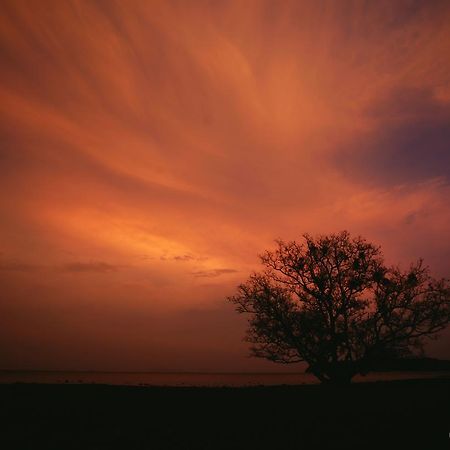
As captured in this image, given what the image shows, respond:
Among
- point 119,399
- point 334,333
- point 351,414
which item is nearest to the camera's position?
point 351,414

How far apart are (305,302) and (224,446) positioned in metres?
19.5

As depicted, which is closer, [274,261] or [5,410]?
[5,410]

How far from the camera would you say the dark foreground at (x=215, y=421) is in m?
9.19

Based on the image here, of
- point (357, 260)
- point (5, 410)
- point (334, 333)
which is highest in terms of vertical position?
point (357, 260)

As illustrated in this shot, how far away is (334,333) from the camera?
87.2ft

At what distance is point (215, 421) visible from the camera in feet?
38.6

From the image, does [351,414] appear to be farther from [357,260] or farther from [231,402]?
[357,260]

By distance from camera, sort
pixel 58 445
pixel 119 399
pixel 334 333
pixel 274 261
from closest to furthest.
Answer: pixel 58 445, pixel 119 399, pixel 334 333, pixel 274 261

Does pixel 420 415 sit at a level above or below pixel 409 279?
below

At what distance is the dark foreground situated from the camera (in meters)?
9.19

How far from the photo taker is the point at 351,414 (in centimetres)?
1291

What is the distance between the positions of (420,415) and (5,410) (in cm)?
1304

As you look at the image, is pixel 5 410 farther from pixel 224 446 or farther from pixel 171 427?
pixel 224 446

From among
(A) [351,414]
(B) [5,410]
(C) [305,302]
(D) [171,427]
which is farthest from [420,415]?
(C) [305,302]
